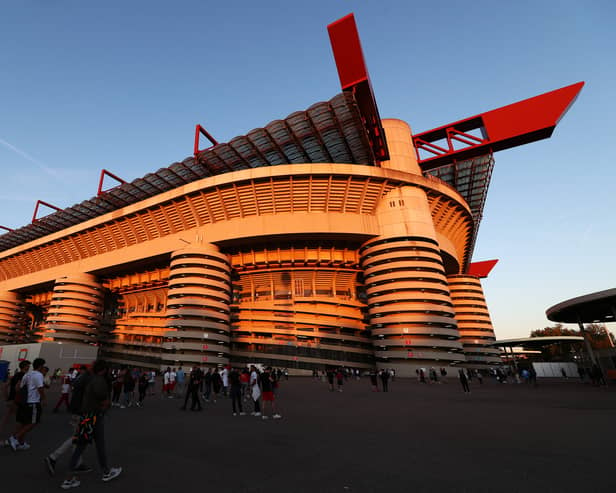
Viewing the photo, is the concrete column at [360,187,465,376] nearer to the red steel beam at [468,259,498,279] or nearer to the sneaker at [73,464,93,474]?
the red steel beam at [468,259,498,279]

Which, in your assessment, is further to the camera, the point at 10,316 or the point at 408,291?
the point at 10,316

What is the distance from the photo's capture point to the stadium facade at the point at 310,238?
35.0 metres

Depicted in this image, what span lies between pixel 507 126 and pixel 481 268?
26.0 m

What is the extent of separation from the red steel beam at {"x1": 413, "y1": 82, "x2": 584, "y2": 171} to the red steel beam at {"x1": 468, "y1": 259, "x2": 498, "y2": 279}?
22721 mm

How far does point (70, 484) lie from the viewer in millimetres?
4387

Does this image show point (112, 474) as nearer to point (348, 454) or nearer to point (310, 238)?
point (348, 454)

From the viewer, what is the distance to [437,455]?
5832 mm

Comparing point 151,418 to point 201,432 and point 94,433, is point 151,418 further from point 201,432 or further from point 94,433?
point 94,433

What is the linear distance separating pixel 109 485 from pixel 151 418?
7.02 meters

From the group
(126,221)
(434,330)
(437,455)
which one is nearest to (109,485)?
(437,455)

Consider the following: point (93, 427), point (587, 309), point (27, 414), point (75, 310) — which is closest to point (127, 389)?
point (27, 414)

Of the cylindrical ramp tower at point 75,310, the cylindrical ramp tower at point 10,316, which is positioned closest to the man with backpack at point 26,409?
the cylindrical ramp tower at point 75,310

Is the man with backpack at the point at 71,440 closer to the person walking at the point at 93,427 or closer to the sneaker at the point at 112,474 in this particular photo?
the person walking at the point at 93,427

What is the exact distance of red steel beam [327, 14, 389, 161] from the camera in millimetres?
29984
